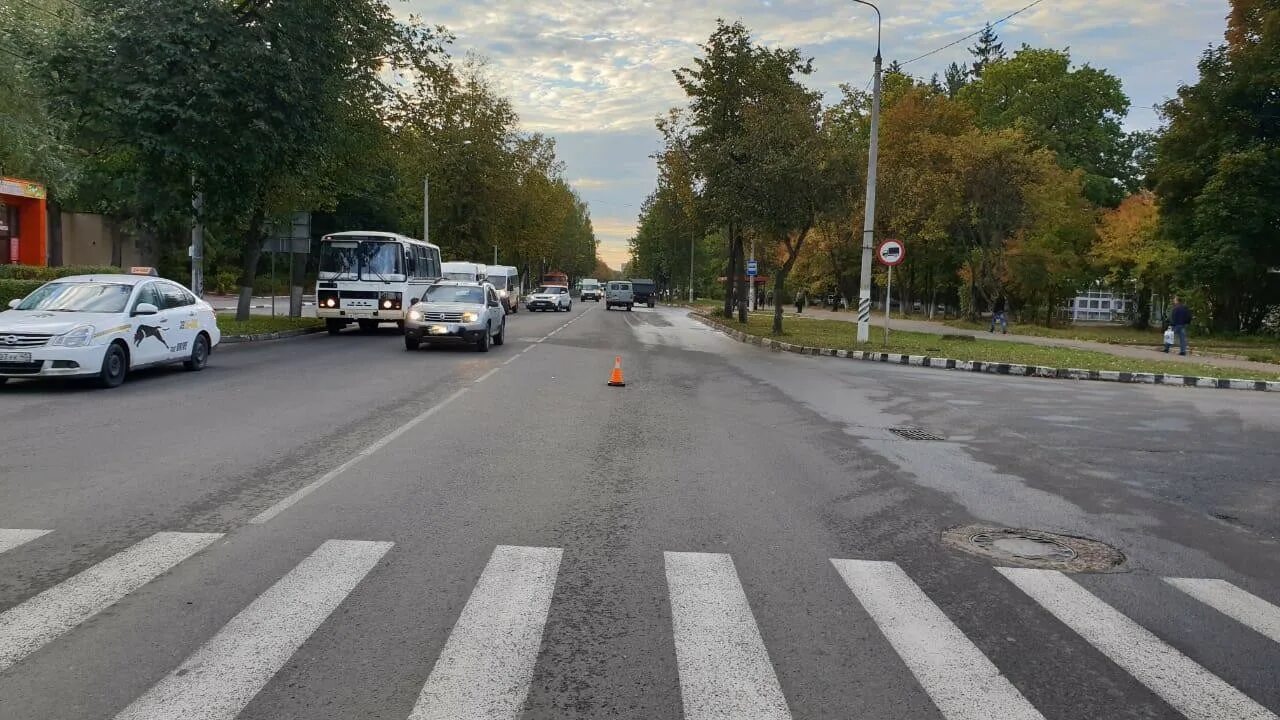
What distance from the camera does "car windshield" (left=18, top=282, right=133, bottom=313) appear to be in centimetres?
1308

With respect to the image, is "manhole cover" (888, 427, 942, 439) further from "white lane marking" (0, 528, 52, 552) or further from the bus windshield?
the bus windshield

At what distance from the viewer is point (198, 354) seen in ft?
51.1

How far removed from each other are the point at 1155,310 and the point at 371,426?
56.7 metres

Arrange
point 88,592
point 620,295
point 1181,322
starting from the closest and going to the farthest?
1. point 88,592
2. point 1181,322
3. point 620,295

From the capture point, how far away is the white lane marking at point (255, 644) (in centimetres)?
342

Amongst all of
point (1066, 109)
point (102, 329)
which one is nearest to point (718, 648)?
point (102, 329)

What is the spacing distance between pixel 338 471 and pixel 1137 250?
135 feet

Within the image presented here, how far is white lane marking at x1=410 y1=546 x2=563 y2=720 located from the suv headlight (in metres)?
9.47

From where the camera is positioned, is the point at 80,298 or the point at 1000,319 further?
the point at 1000,319

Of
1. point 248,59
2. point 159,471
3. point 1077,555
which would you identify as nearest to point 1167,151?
point 248,59

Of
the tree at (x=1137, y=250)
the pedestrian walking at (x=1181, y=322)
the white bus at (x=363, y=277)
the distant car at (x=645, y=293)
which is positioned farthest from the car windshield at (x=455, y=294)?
the distant car at (x=645, y=293)

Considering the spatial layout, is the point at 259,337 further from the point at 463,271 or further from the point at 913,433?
the point at 913,433

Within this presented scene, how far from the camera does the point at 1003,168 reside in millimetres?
39812

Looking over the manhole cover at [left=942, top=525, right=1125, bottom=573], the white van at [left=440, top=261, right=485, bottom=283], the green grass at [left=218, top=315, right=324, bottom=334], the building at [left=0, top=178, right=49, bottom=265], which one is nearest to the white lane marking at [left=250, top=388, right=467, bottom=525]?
the manhole cover at [left=942, top=525, right=1125, bottom=573]
